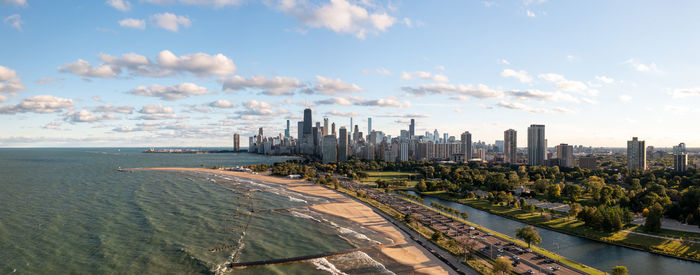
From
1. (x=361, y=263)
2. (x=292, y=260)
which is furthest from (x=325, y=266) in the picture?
(x=292, y=260)

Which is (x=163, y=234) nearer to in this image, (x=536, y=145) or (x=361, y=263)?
(x=361, y=263)

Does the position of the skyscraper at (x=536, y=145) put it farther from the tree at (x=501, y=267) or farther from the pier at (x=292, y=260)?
the pier at (x=292, y=260)

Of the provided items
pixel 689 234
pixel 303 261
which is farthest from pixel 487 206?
pixel 303 261

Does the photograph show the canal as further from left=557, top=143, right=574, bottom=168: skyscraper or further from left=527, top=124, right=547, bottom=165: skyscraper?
left=527, top=124, right=547, bottom=165: skyscraper

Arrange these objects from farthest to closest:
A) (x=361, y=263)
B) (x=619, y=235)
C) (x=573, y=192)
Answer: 1. (x=573, y=192)
2. (x=619, y=235)
3. (x=361, y=263)

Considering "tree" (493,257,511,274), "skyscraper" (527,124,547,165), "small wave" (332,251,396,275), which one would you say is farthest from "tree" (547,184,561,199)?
"skyscraper" (527,124,547,165)

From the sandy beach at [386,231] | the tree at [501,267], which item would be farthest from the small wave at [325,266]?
→ the tree at [501,267]

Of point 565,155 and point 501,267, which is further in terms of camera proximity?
point 565,155
